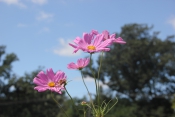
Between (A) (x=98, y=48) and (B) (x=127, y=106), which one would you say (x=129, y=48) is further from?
(A) (x=98, y=48)

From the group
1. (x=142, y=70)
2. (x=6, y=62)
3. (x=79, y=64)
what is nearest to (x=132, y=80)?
(x=142, y=70)

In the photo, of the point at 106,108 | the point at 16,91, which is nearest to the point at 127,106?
the point at 16,91

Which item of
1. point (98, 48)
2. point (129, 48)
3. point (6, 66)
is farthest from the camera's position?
point (129, 48)

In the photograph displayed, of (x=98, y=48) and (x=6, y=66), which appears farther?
(x=6, y=66)

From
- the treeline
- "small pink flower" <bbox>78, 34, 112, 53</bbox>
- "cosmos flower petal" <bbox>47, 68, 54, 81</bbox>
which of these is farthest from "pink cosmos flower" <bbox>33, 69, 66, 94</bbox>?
the treeline

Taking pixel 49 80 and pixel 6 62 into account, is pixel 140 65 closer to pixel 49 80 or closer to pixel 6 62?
pixel 6 62

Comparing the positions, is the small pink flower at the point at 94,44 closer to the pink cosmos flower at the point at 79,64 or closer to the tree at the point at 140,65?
the pink cosmos flower at the point at 79,64

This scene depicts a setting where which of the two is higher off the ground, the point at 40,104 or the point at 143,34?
the point at 143,34
